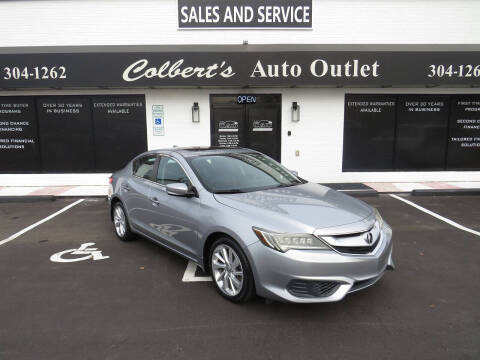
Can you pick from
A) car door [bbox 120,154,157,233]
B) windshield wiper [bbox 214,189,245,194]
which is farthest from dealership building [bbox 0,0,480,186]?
windshield wiper [bbox 214,189,245,194]

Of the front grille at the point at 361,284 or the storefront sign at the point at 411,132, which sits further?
the storefront sign at the point at 411,132

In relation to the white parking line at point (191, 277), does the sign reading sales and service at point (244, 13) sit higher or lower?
Answer: higher

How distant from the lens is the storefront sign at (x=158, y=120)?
395 inches

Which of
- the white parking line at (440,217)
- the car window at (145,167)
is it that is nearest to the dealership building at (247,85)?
the white parking line at (440,217)

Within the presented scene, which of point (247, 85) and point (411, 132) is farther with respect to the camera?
point (411, 132)

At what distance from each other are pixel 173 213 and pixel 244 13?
296 inches

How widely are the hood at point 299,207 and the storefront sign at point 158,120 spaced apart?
22.3 feet

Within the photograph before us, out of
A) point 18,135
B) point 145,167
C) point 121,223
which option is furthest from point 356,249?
point 18,135

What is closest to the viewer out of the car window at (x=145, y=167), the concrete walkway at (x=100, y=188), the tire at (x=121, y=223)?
the car window at (x=145, y=167)

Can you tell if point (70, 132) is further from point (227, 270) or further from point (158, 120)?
point (227, 270)

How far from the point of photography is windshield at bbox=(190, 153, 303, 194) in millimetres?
4062

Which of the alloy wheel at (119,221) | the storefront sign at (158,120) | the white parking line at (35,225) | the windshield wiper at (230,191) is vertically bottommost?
the white parking line at (35,225)

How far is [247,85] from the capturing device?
30.7ft

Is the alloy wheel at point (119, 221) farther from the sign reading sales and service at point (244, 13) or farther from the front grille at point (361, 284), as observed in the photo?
the sign reading sales and service at point (244, 13)
